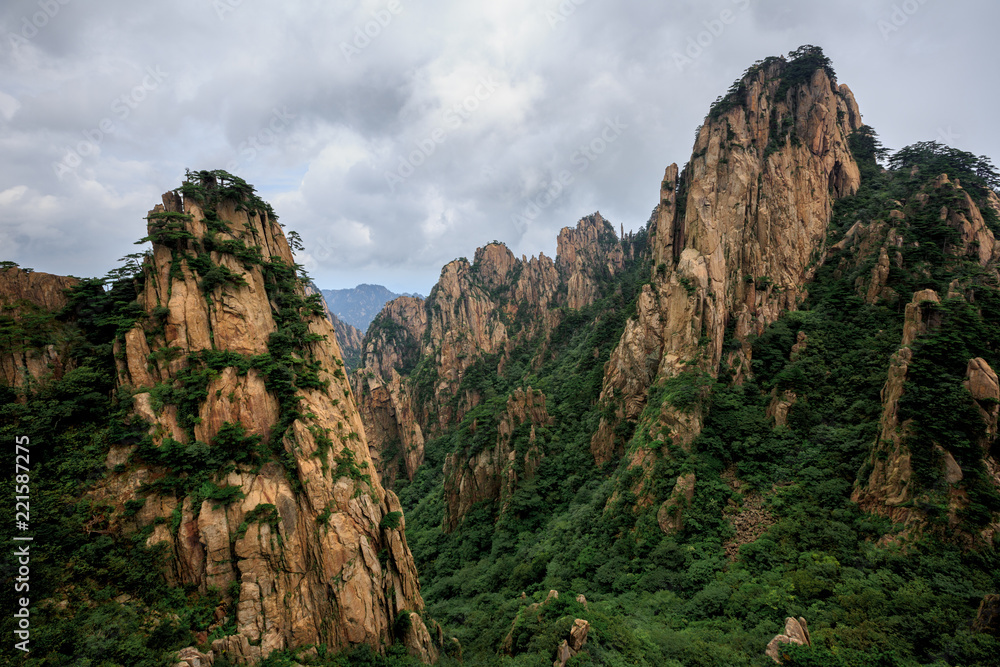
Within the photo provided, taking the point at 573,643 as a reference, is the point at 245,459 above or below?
above

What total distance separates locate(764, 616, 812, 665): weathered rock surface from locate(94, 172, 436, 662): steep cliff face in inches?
620

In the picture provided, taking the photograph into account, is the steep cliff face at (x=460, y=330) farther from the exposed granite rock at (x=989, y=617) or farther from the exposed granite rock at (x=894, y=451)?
Answer: the exposed granite rock at (x=989, y=617)

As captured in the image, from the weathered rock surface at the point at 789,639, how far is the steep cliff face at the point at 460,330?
60.5 m

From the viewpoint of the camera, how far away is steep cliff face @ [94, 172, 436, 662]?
14.5 meters

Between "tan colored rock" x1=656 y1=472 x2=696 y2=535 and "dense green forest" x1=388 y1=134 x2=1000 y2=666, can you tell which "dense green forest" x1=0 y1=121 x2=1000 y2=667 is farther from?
"tan colored rock" x1=656 y1=472 x2=696 y2=535

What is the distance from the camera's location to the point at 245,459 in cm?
1641

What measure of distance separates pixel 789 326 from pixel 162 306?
43967 millimetres

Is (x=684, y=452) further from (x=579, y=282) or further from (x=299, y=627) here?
(x=579, y=282)

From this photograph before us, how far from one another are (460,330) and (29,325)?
81743 mm

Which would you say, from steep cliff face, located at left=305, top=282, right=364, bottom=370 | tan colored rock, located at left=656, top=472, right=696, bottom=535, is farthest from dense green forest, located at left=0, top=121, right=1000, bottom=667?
steep cliff face, located at left=305, top=282, right=364, bottom=370

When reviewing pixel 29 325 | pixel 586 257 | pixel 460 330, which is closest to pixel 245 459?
pixel 29 325

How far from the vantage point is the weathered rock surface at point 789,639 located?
1417 cm

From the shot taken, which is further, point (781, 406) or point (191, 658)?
point (781, 406)

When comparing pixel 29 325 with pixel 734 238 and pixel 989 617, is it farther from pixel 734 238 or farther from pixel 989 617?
pixel 734 238
